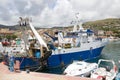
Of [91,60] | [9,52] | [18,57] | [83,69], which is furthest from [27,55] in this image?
[91,60]

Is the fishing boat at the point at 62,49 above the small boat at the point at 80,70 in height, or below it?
above

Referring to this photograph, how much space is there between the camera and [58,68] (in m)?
35.2

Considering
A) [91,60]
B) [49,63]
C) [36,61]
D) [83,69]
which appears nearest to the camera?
[83,69]

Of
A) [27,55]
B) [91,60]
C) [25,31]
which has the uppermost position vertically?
[25,31]

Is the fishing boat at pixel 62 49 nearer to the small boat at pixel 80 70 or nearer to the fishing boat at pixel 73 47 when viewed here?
the fishing boat at pixel 73 47

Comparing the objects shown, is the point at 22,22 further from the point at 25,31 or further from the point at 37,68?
the point at 37,68

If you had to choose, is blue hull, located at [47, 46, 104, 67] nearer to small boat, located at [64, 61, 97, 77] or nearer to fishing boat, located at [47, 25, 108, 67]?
fishing boat, located at [47, 25, 108, 67]

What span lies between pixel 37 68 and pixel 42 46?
3151 millimetres

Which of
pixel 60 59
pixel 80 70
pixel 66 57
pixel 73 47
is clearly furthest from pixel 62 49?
pixel 80 70

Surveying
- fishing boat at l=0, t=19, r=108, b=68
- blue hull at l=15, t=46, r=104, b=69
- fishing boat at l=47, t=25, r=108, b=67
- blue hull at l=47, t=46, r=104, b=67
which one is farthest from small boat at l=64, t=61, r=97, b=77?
fishing boat at l=47, t=25, r=108, b=67

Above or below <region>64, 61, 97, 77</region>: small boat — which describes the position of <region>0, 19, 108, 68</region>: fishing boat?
above

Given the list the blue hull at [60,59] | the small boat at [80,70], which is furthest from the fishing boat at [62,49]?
the small boat at [80,70]

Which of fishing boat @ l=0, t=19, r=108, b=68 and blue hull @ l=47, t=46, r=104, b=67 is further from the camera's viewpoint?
blue hull @ l=47, t=46, r=104, b=67

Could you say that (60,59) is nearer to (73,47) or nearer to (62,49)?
(62,49)
